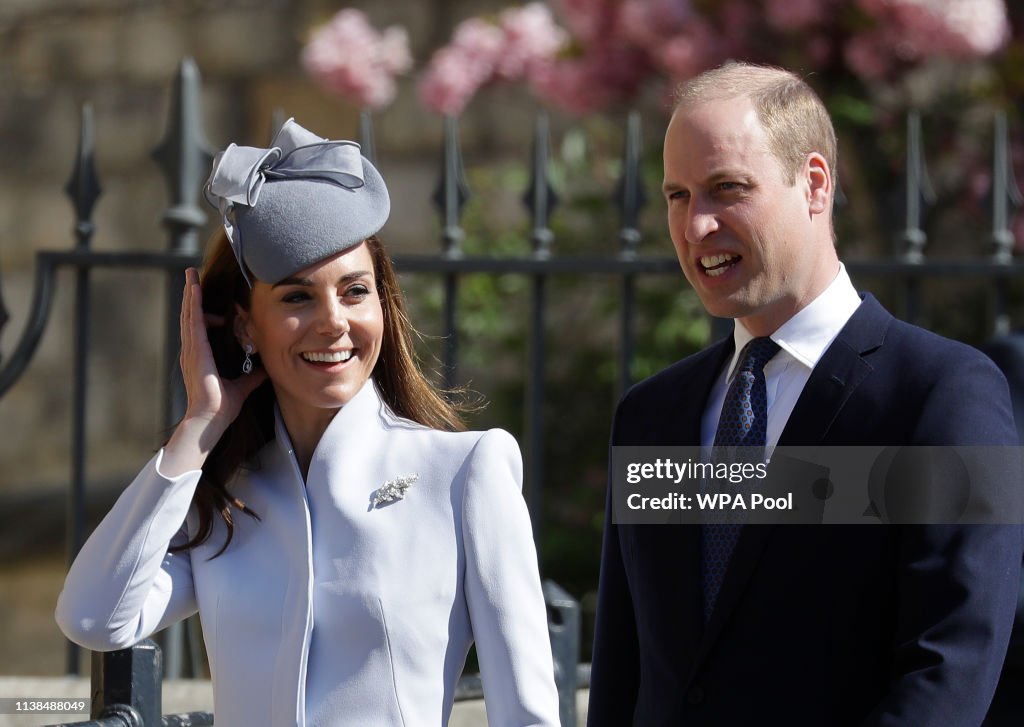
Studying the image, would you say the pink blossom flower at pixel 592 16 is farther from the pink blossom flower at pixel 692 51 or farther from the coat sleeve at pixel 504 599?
the coat sleeve at pixel 504 599

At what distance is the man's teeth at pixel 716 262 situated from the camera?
2.16 metres

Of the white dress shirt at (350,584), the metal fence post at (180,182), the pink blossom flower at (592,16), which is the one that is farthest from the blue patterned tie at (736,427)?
the pink blossom flower at (592,16)

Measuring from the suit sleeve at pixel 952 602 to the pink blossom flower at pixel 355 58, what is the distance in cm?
398

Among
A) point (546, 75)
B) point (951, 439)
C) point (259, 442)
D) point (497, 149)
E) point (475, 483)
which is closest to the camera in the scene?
point (951, 439)

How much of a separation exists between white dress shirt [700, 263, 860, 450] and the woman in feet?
1.23

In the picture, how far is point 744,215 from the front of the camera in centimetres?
213

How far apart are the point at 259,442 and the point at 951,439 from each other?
3.31ft

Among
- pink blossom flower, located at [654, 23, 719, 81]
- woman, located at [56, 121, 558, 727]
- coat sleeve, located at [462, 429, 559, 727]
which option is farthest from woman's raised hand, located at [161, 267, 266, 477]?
pink blossom flower, located at [654, 23, 719, 81]

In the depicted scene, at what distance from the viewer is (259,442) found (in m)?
2.38

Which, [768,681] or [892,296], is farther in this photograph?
[892,296]

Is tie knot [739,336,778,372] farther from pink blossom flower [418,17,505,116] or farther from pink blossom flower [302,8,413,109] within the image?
pink blossom flower [302,8,413,109]

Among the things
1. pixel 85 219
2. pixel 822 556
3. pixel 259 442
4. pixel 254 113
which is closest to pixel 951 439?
pixel 822 556

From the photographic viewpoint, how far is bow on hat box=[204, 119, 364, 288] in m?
2.26

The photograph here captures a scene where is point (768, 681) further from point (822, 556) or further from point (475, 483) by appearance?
point (475, 483)
